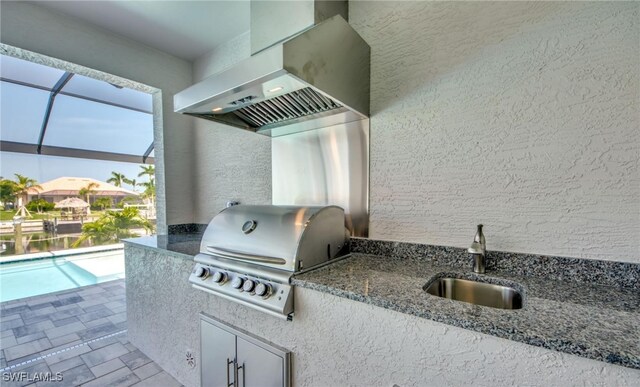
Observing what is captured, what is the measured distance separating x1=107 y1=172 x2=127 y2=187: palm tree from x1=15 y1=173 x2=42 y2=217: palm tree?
4.36 feet

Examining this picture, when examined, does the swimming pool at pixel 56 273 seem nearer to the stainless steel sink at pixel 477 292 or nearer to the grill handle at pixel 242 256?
the grill handle at pixel 242 256

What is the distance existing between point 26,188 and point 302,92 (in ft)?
21.0

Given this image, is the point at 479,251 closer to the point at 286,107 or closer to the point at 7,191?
the point at 286,107

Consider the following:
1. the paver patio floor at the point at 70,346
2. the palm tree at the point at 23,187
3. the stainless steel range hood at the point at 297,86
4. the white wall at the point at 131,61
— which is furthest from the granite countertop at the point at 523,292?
the palm tree at the point at 23,187

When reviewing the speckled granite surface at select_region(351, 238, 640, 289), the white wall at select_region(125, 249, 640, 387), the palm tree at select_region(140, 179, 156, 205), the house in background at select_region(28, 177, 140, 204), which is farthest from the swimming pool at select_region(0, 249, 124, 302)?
the speckled granite surface at select_region(351, 238, 640, 289)

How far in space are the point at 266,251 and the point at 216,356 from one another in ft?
2.46

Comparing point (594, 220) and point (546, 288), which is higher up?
point (594, 220)

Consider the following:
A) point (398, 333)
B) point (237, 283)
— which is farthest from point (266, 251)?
point (398, 333)

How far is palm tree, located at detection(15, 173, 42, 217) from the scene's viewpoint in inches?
186

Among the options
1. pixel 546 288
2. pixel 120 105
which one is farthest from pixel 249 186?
pixel 120 105

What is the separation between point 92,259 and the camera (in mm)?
5117

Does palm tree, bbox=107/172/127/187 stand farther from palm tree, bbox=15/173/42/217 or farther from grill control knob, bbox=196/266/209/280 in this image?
grill control knob, bbox=196/266/209/280

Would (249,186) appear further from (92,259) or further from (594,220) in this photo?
(92,259)

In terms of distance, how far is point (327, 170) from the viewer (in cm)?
186
